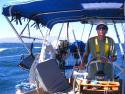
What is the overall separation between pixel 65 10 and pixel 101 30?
5.10 ft

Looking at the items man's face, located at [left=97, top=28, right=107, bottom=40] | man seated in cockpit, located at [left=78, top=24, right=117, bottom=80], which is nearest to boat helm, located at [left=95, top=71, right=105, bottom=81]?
man seated in cockpit, located at [left=78, top=24, right=117, bottom=80]

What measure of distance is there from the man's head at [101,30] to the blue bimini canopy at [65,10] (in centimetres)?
48

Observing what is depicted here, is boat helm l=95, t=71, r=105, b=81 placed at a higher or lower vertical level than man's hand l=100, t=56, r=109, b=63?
lower

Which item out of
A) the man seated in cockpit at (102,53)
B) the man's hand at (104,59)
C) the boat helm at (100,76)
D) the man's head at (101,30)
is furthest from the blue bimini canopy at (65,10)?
the boat helm at (100,76)

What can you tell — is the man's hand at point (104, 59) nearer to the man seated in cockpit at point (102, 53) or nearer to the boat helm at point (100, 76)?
the man seated in cockpit at point (102, 53)

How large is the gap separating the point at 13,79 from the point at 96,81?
66.3 feet

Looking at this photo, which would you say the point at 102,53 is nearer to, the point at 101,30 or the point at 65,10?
the point at 101,30

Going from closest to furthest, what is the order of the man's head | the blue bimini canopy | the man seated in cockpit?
the man's head < the man seated in cockpit < the blue bimini canopy

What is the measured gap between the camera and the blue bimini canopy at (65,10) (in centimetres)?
884

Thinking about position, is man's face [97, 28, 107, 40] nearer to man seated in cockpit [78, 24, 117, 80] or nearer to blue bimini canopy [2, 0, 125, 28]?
man seated in cockpit [78, 24, 117, 80]

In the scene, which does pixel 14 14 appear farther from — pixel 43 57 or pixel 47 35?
pixel 47 35

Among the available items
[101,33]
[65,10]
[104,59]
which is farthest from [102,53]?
[65,10]

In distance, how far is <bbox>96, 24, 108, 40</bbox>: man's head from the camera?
8.53 metres

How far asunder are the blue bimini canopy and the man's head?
480 mm
